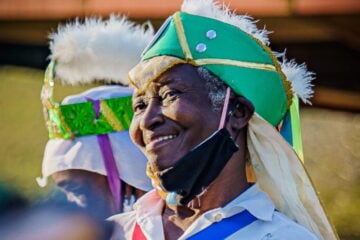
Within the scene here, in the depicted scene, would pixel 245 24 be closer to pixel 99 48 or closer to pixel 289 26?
pixel 99 48

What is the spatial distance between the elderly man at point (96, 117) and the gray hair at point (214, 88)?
39.9 inches

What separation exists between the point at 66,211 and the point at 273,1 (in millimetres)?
5051

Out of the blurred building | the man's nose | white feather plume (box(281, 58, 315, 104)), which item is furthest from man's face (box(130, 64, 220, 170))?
the blurred building

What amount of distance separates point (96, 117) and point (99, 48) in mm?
288

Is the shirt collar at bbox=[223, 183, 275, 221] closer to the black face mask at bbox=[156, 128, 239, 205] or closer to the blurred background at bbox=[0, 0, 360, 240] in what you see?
the black face mask at bbox=[156, 128, 239, 205]

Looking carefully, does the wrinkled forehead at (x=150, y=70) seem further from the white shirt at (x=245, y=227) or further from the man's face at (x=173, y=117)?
the white shirt at (x=245, y=227)

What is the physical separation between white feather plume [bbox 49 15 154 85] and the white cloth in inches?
5.3

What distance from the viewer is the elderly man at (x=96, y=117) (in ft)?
14.9

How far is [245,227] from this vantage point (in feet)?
11.5

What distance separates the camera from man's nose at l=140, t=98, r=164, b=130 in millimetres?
3537

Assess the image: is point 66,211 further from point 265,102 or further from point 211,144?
point 265,102

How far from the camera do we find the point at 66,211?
7.50 feet

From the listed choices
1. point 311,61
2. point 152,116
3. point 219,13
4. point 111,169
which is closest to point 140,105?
point 152,116

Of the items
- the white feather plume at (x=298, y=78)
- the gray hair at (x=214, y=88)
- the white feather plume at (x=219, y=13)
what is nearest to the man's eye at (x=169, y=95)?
the gray hair at (x=214, y=88)
